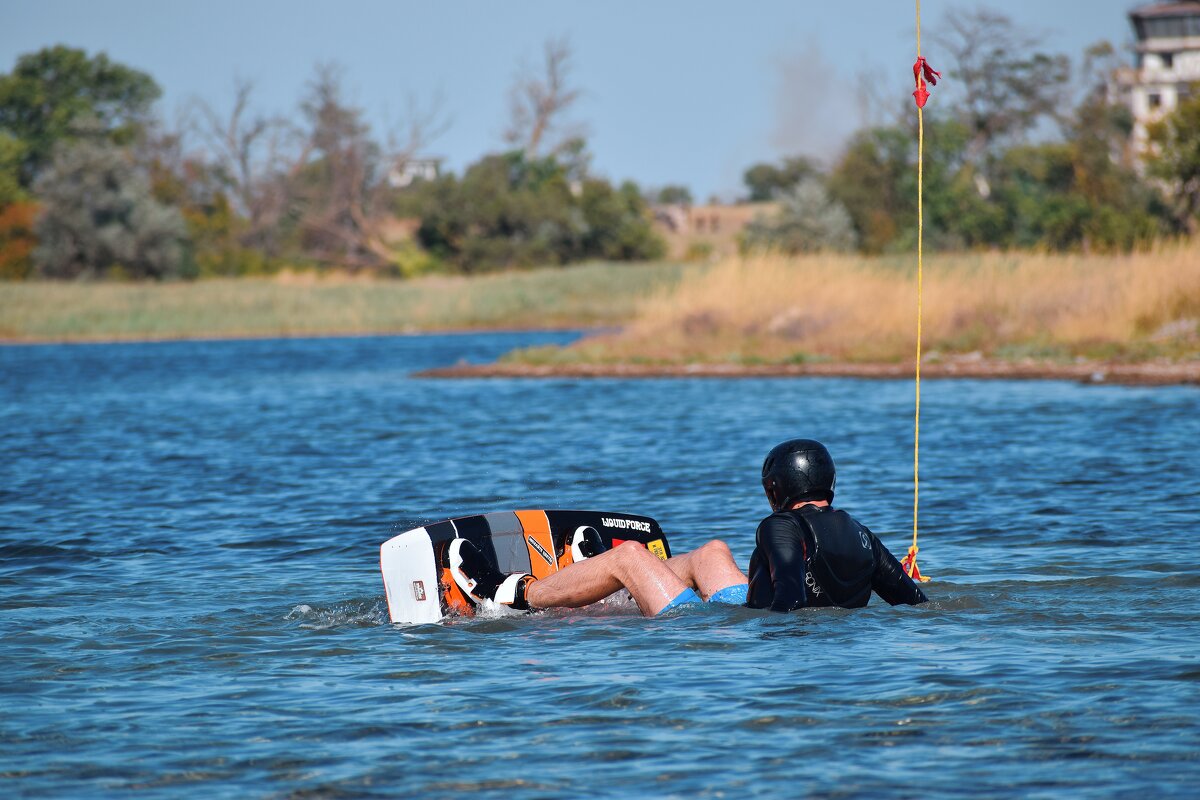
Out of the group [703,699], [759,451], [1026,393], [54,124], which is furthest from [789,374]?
[54,124]

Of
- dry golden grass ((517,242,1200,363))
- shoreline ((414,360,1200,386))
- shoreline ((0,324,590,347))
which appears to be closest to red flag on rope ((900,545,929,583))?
shoreline ((414,360,1200,386))

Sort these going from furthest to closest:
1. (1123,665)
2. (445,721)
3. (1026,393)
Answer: (1026,393) → (1123,665) → (445,721)

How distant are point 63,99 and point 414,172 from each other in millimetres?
49362

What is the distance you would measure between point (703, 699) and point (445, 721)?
1102 millimetres

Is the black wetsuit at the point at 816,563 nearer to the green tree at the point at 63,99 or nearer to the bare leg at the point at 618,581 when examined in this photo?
the bare leg at the point at 618,581

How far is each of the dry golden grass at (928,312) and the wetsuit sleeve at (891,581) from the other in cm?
1911

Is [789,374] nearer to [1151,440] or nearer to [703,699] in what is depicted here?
[1151,440]

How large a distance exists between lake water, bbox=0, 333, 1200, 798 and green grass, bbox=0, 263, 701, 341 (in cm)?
3571

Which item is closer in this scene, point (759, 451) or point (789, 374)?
point (759, 451)

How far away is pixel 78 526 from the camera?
1294 centimetres

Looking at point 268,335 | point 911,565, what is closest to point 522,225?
point 268,335

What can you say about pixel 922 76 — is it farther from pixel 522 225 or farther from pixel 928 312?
pixel 522 225

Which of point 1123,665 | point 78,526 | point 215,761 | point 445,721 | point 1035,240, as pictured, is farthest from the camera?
point 1035,240

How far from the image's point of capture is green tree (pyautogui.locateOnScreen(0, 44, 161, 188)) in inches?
3177
